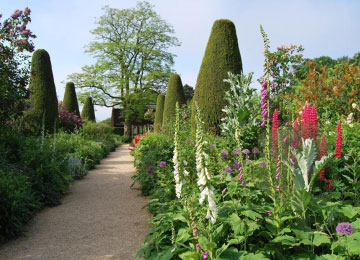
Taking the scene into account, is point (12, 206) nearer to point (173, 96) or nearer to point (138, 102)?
point (173, 96)

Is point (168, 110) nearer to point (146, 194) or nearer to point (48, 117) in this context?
point (48, 117)

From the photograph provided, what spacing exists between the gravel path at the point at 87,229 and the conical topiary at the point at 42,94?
16.0ft

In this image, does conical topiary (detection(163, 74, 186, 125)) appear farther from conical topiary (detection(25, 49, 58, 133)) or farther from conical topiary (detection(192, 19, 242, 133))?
conical topiary (detection(192, 19, 242, 133))

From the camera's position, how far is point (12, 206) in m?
4.11

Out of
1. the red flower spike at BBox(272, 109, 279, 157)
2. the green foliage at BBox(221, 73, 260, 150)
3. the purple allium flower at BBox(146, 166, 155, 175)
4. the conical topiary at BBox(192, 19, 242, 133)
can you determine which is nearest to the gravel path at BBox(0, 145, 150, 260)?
the purple allium flower at BBox(146, 166, 155, 175)

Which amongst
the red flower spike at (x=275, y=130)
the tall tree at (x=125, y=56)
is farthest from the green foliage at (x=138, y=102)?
the red flower spike at (x=275, y=130)

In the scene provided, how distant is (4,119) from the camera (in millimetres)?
7246

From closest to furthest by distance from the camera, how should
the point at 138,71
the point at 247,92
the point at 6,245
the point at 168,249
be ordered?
the point at 168,249 → the point at 6,245 → the point at 247,92 → the point at 138,71

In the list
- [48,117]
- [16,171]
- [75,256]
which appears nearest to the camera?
[75,256]

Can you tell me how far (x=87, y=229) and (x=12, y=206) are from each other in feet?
3.46

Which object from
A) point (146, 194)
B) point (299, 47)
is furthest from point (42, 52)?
point (299, 47)

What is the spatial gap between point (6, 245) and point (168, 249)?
272 centimetres

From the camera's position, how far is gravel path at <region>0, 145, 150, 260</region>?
360 centimetres

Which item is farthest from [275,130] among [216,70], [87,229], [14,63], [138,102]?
[138,102]
